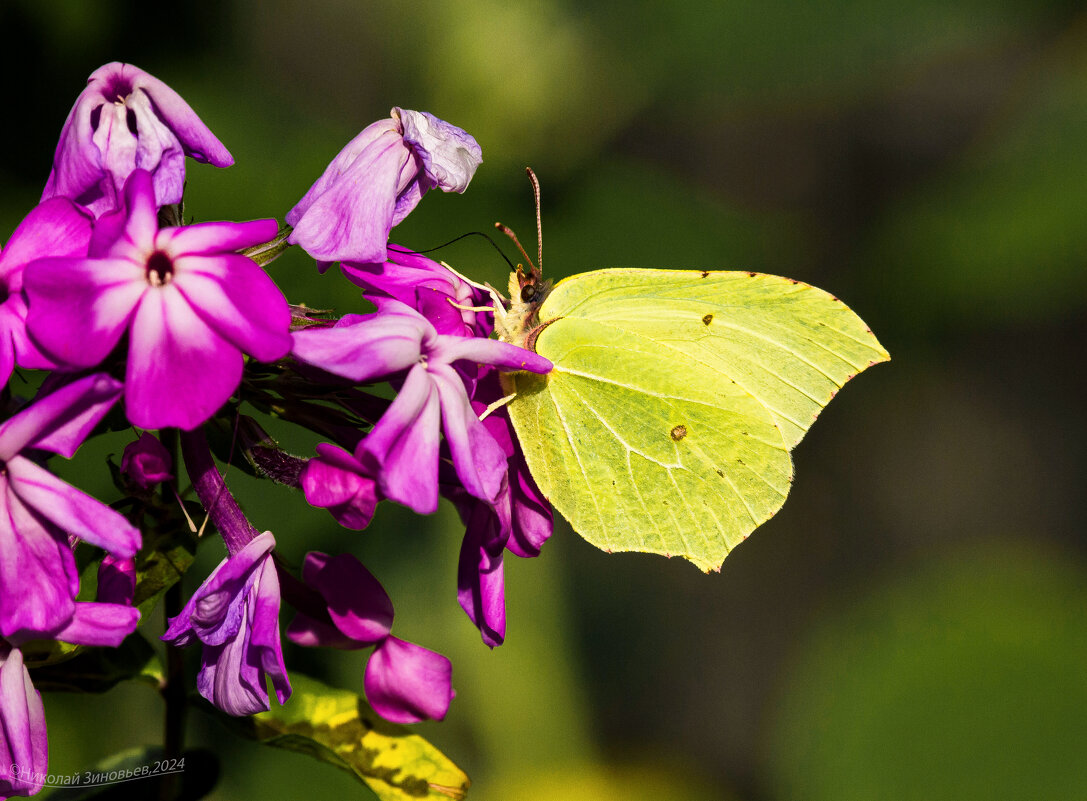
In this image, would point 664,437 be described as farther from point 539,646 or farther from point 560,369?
point 539,646

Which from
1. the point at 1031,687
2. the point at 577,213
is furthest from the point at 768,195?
the point at 1031,687

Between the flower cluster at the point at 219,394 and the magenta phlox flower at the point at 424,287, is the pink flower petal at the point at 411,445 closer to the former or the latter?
the flower cluster at the point at 219,394

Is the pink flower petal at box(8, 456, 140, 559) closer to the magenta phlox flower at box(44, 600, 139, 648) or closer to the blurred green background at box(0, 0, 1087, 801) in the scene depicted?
the magenta phlox flower at box(44, 600, 139, 648)

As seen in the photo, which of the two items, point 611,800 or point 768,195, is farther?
point 768,195

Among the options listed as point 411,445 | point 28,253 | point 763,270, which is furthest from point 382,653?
point 763,270

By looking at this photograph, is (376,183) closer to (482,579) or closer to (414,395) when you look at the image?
(414,395)

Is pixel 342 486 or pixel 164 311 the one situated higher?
A: pixel 164 311
